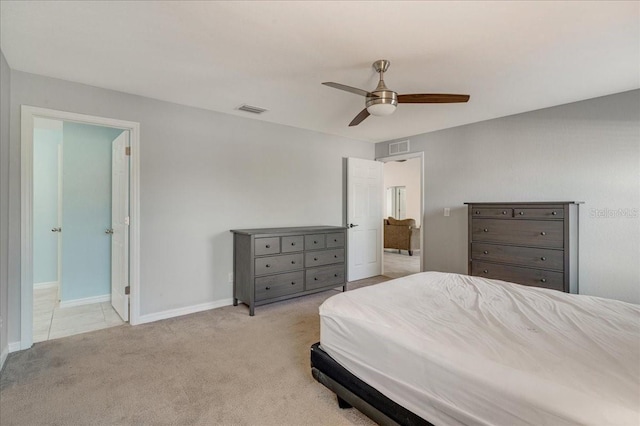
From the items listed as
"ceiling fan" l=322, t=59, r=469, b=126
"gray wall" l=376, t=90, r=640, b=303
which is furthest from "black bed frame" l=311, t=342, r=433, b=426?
"gray wall" l=376, t=90, r=640, b=303

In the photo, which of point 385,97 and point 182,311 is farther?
point 182,311

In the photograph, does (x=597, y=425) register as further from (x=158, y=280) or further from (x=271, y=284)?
(x=158, y=280)

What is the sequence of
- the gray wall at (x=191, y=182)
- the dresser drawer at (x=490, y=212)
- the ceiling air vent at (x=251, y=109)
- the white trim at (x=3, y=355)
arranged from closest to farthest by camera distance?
the white trim at (x=3, y=355) < the gray wall at (x=191, y=182) < the dresser drawer at (x=490, y=212) < the ceiling air vent at (x=251, y=109)

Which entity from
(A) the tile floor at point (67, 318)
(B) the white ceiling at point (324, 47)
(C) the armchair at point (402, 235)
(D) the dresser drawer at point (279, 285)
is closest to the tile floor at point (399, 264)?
(C) the armchair at point (402, 235)

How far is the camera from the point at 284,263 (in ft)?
12.3

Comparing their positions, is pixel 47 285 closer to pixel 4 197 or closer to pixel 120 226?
pixel 120 226

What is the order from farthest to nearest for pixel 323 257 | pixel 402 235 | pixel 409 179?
pixel 409 179 < pixel 402 235 < pixel 323 257

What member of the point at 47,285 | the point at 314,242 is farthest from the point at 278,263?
the point at 47,285

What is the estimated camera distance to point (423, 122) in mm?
4207

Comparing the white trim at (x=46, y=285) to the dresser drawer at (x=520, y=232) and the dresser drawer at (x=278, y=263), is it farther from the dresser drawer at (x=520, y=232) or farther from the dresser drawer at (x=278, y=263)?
the dresser drawer at (x=520, y=232)

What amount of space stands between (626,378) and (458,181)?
3.67 m

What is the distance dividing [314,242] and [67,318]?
297cm

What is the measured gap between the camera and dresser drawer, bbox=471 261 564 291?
3.13m

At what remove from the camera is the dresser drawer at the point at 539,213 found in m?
3.12
